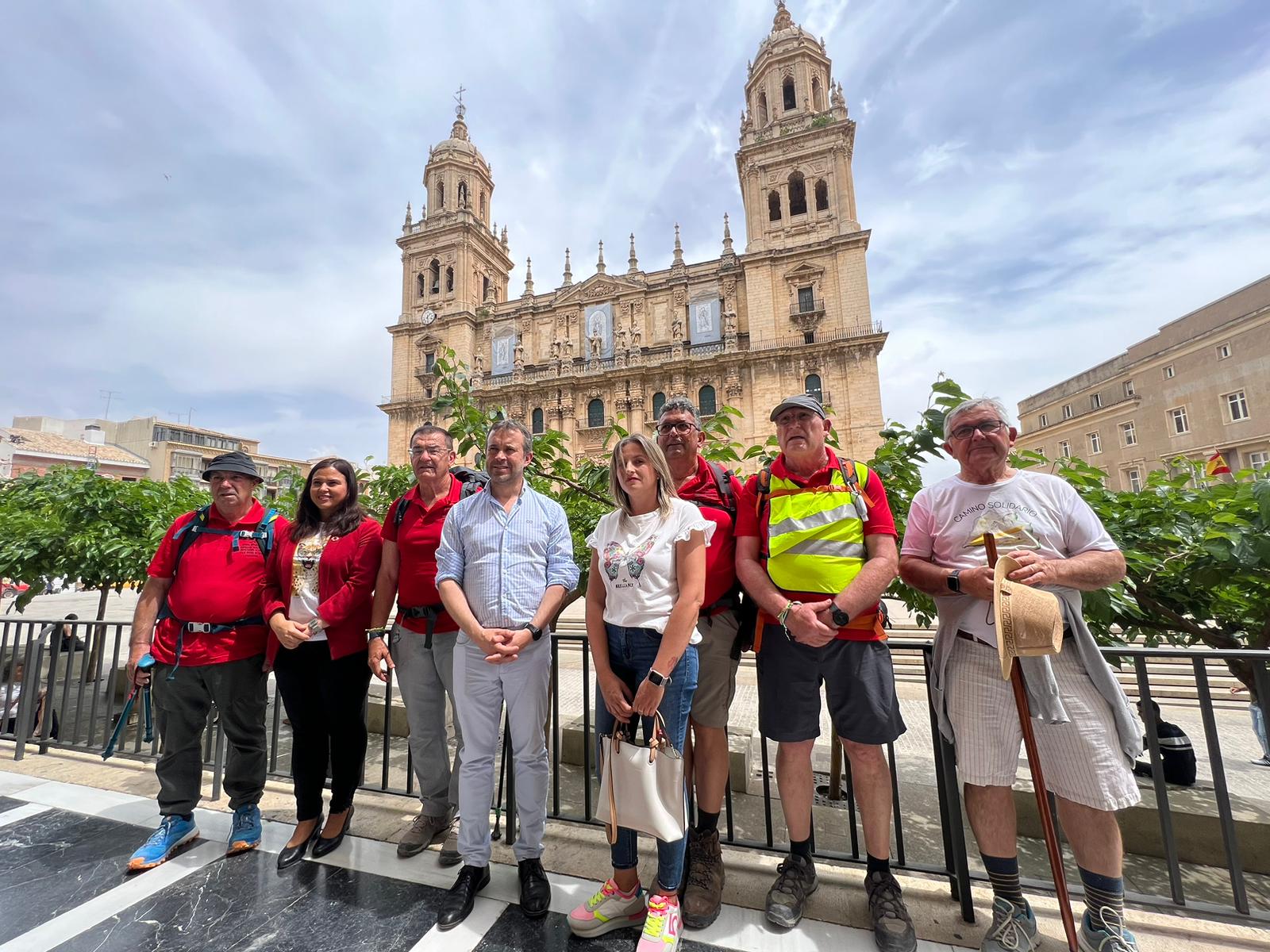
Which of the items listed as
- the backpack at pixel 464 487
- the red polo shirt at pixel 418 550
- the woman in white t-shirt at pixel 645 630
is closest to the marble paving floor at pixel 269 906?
Answer: the woman in white t-shirt at pixel 645 630

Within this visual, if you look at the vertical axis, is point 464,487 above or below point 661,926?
above

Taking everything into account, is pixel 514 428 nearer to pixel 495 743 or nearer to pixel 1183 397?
pixel 495 743

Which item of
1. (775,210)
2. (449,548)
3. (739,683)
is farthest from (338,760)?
(775,210)

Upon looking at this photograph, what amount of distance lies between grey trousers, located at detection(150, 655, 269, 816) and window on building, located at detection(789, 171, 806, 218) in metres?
33.6

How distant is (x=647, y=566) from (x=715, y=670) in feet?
2.01

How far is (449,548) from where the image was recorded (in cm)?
238

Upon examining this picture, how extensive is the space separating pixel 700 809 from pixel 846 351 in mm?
28004

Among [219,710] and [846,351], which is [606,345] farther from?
[219,710]

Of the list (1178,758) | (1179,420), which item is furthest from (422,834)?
(1179,420)

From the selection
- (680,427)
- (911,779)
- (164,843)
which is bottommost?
(911,779)

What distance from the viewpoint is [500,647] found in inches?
85.4

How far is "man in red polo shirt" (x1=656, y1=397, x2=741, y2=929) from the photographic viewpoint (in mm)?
2168

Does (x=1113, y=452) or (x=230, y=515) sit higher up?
(x=1113, y=452)

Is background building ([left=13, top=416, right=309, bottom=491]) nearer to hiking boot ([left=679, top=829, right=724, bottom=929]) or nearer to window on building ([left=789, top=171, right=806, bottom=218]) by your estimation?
window on building ([left=789, top=171, right=806, bottom=218])
